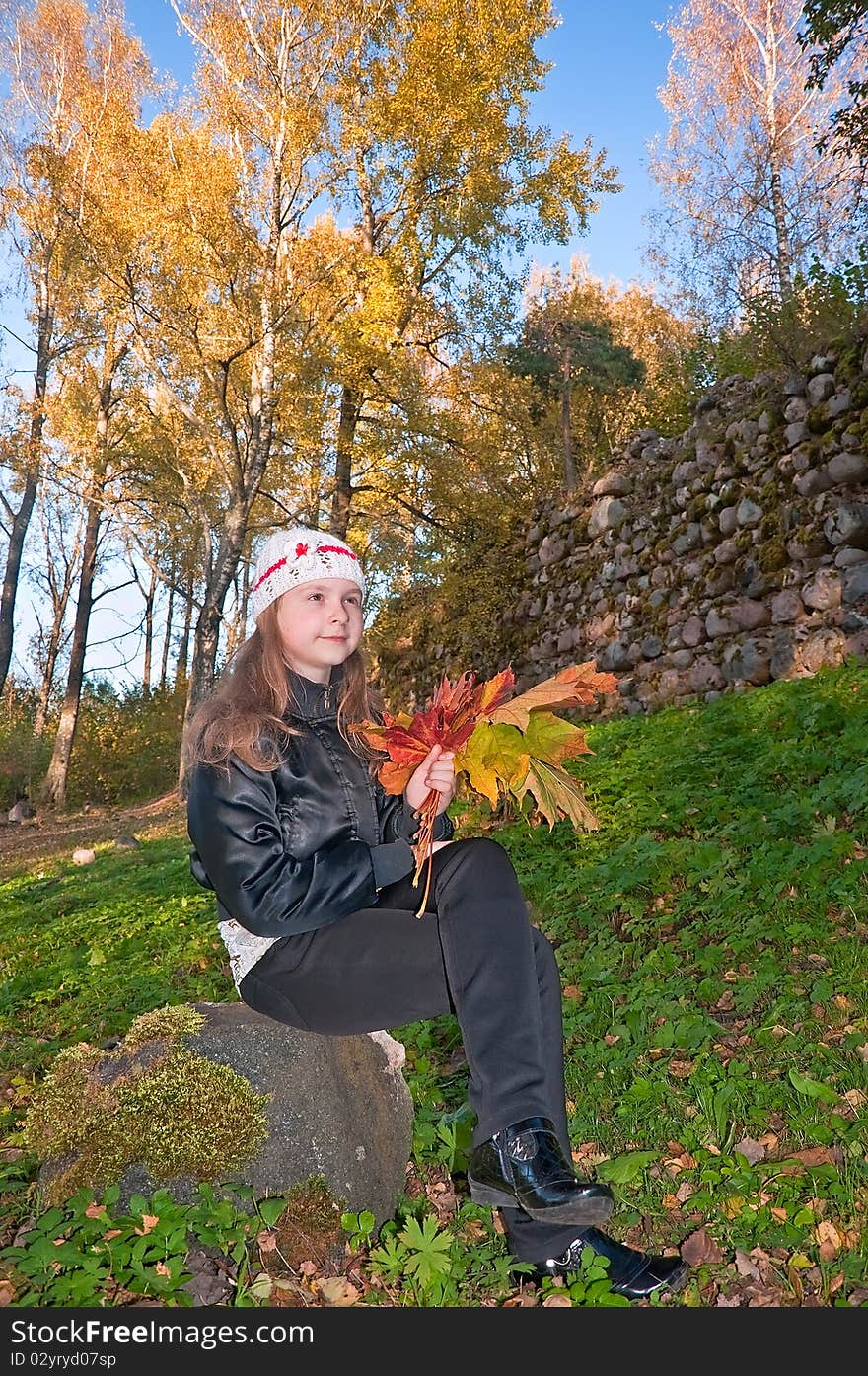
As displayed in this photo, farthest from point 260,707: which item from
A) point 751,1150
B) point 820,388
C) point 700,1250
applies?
point 820,388

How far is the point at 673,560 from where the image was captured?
997 centimetres

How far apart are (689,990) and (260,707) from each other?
2.52 meters

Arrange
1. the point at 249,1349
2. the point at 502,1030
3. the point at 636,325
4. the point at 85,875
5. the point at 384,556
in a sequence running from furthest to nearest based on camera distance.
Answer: the point at 636,325 < the point at 384,556 < the point at 85,875 < the point at 502,1030 < the point at 249,1349

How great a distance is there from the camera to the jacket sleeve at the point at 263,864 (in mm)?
2420

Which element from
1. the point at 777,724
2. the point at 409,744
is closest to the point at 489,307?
the point at 777,724

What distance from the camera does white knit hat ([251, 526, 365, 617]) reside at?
287 cm

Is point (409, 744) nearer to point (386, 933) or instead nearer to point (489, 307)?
point (386, 933)

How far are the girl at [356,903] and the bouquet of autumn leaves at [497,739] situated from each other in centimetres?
6

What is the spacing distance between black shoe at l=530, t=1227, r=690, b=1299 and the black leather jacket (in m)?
1.02

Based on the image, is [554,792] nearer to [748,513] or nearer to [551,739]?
[551,739]

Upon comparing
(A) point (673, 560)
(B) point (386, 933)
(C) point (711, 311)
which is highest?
(C) point (711, 311)

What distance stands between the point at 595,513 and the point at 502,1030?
992 centimetres

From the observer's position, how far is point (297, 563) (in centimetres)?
288

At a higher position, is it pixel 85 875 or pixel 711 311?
pixel 711 311
